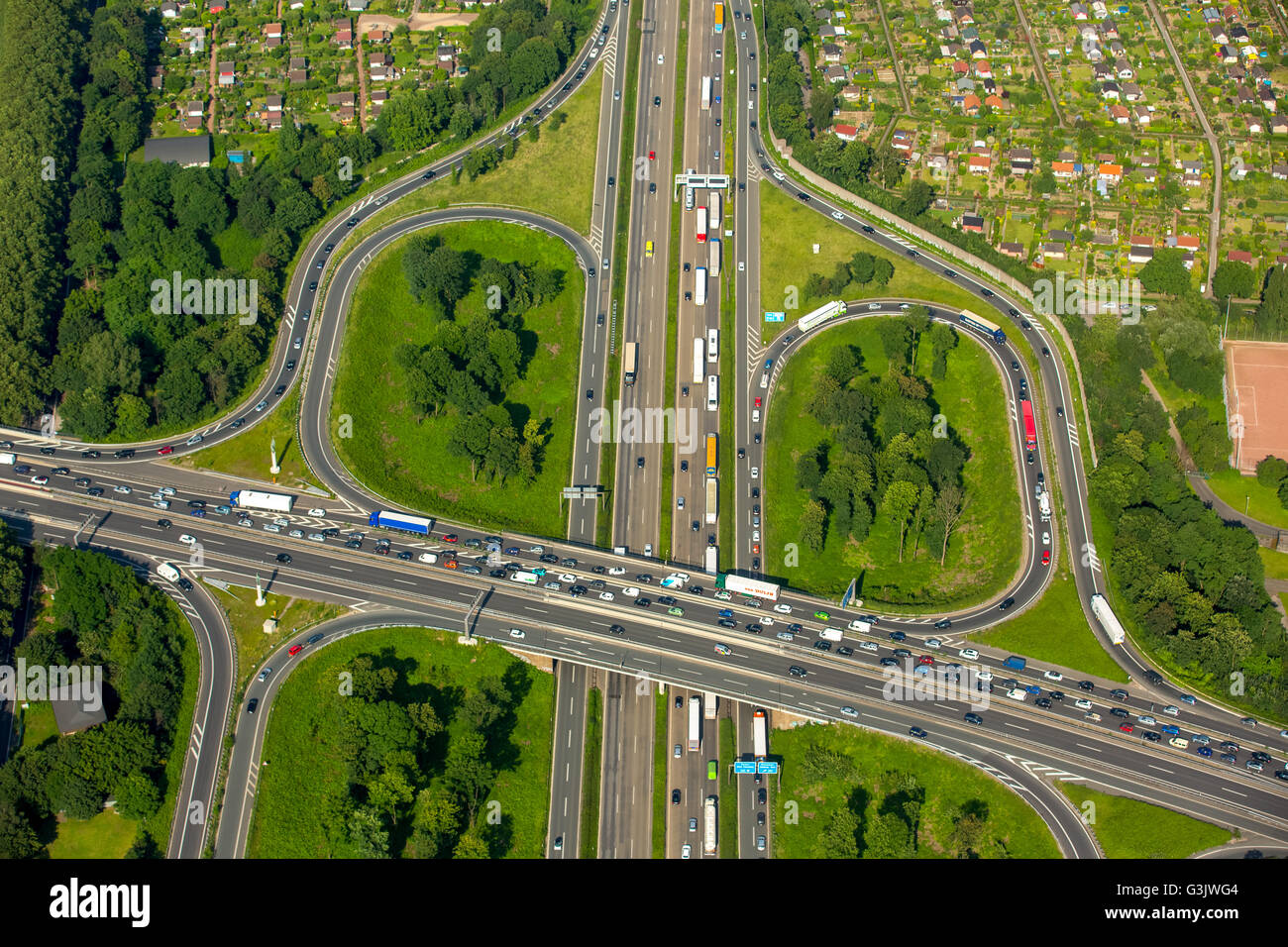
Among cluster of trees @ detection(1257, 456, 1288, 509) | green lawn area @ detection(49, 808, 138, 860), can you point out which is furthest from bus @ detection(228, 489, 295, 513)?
cluster of trees @ detection(1257, 456, 1288, 509)

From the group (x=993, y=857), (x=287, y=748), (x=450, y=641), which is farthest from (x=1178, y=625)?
(x=287, y=748)

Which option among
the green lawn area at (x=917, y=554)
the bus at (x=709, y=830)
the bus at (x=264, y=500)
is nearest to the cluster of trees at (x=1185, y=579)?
the green lawn area at (x=917, y=554)

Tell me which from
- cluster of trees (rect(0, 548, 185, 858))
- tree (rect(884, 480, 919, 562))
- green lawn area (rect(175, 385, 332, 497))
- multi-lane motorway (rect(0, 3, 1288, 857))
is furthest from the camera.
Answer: green lawn area (rect(175, 385, 332, 497))

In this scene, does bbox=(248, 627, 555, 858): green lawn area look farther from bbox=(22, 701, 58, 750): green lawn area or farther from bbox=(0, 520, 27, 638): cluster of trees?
bbox=(0, 520, 27, 638): cluster of trees

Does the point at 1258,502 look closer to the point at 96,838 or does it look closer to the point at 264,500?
the point at 264,500

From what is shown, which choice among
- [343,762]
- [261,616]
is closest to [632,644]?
[343,762]
